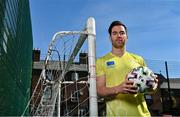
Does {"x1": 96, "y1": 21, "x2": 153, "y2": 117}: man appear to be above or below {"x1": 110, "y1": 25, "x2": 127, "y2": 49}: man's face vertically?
below

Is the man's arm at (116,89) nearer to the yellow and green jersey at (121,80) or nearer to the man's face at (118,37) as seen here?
the yellow and green jersey at (121,80)

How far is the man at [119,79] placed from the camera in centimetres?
257

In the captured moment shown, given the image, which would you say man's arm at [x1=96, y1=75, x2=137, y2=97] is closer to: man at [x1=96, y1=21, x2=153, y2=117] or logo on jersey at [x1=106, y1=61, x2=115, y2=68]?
man at [x1=96, y1=21, x2=153, y2=117]

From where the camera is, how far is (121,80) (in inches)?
104

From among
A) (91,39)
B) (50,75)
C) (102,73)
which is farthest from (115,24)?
(50,75)

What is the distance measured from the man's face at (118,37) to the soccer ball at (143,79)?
0.23 metres

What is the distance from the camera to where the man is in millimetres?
2572

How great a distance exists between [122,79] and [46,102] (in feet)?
15.8

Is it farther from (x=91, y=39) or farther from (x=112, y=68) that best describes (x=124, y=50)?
(x=91, y=39)

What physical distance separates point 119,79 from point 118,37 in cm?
33

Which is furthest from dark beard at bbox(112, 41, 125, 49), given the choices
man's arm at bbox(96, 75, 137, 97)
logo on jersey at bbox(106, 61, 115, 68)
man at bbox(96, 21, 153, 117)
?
man's arm at bbox(96, 75, 137, 97)

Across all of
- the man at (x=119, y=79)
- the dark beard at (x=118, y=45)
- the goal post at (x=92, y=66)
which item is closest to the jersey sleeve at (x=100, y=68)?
the man at (x=119, y=79)

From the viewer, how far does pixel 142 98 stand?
105 inches

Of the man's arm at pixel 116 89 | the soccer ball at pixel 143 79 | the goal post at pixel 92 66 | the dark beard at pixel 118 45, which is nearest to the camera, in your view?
the man's arm at pixel 116 89
